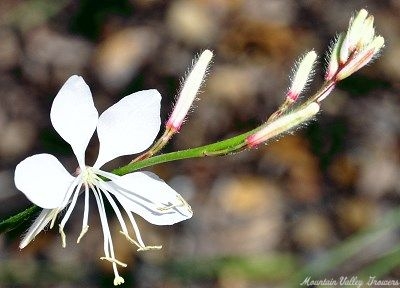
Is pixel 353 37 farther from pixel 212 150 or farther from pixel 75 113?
pixel 75 113

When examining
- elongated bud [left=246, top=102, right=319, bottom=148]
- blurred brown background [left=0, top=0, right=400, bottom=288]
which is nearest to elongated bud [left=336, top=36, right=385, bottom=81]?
elongated bud [left=246, top=102, right=319, bottom=148]

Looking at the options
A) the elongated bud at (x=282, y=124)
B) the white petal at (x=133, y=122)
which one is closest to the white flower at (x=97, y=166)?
the white petal at (x=133, y=122)

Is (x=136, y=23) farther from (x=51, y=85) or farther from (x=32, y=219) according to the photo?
(x=32, y=219)

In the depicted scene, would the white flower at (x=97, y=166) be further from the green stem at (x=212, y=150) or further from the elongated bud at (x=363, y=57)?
the elongated bud at (x=363, y=57)

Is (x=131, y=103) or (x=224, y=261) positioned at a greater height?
(x=224, y=261)

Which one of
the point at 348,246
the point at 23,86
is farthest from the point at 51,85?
the point at 348,246

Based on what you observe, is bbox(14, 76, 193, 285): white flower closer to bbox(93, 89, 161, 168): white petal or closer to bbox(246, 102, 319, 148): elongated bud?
bbox(93, 89, 161, 168): white petal
